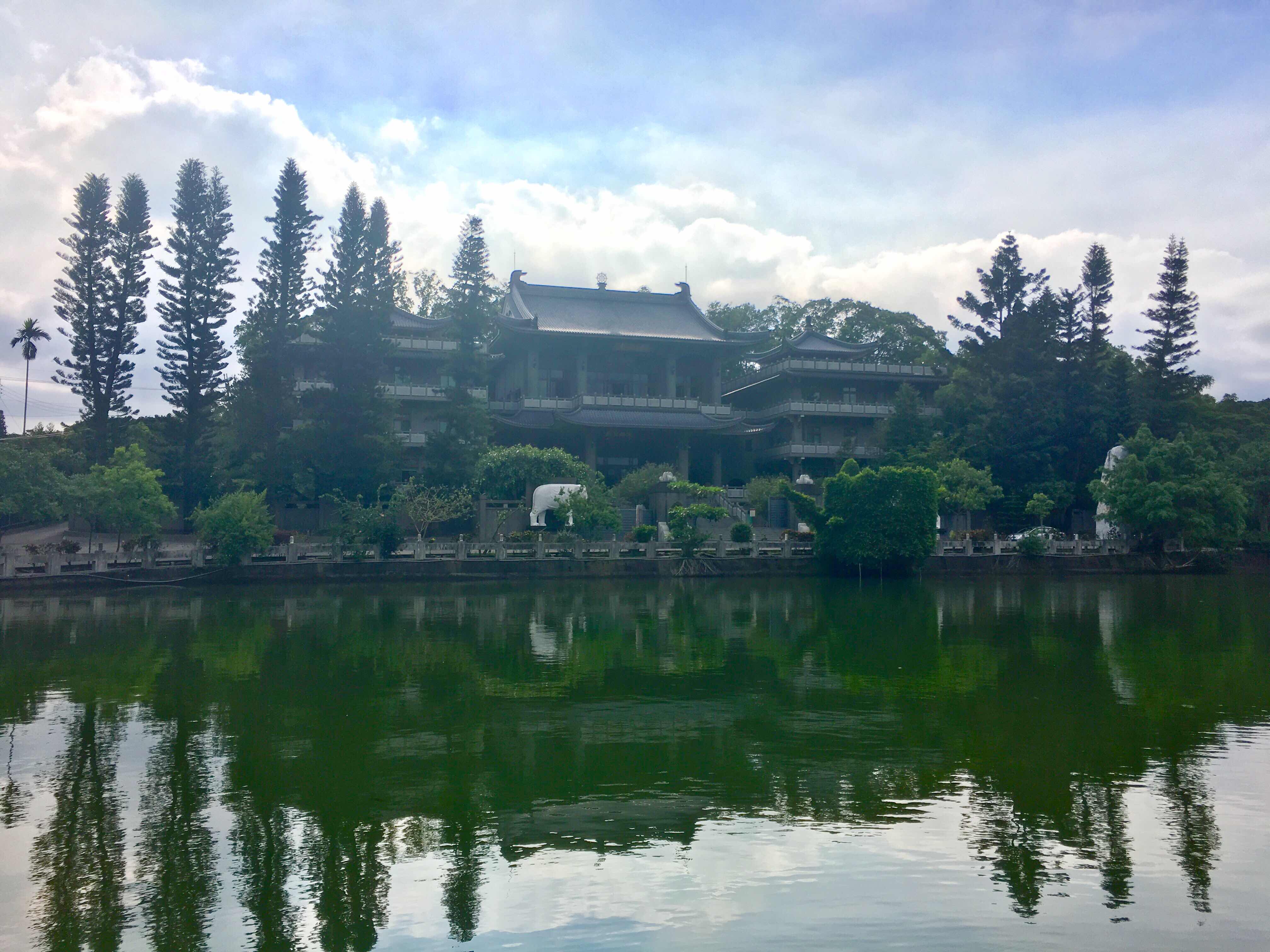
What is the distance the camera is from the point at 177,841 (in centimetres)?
655

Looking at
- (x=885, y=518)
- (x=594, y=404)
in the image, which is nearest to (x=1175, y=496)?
(x=885, y=518)

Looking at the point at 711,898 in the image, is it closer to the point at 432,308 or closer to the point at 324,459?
the point at 324,459

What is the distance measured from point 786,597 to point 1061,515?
2353 cm

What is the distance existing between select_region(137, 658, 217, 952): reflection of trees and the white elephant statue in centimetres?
2264

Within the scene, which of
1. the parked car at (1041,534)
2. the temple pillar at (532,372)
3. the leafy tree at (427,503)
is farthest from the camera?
the temple pillar at (532,372)

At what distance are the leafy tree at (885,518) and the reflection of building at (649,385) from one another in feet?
40.8

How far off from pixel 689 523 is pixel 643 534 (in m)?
2.27

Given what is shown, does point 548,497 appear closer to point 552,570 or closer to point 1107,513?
point 552,570

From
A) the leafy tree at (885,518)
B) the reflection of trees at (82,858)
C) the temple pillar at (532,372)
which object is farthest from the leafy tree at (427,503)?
the reflection of trees at (82,858)

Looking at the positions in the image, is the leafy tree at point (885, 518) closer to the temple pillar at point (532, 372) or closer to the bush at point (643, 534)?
the bush at point (643, 534)

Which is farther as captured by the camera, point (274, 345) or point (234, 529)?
point (274, 345)

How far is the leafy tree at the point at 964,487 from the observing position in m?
36.6

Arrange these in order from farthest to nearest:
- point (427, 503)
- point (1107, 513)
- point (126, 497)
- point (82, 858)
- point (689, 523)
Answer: point (1107, 513) → point (689, 523) → point (427, 503) → point (126, 497) → point (82, 858)

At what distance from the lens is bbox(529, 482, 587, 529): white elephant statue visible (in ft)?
107
